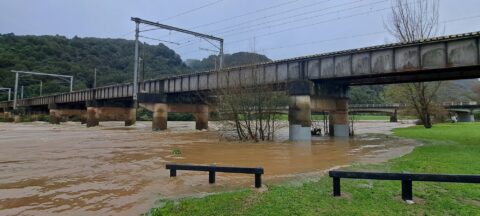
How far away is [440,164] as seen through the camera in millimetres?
12188

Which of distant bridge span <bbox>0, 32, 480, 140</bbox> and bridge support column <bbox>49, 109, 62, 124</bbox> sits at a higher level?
distant bridge span <bbox>0, 32, 480, 140</bbox>

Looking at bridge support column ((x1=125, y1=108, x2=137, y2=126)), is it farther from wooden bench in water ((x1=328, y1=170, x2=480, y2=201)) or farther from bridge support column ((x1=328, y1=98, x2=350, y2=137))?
wooden bench in water ((x1=328, y1=170, x2=480, y2=201))

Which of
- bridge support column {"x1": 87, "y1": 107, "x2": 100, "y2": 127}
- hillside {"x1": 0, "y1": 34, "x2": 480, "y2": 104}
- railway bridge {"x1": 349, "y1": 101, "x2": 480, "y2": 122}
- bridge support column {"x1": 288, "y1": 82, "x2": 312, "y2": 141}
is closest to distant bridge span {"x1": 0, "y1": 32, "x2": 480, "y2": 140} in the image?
bridge support column {"x1": 288, "y1": 82, "x2": 312, "y2": 141}

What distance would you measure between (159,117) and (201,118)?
641cm

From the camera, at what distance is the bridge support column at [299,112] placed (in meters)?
29.6

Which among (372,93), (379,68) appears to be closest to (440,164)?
(379,68)

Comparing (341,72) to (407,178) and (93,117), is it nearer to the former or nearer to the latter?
(407,178)

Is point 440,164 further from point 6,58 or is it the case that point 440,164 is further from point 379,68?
point 6,58

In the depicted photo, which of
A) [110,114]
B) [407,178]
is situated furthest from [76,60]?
[407,178]

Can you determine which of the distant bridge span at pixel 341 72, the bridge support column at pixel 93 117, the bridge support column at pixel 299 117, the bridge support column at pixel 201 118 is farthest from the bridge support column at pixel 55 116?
the bridge support column at pixel 299 117

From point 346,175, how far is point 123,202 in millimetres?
4826

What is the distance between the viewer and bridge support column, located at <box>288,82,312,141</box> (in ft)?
97.1

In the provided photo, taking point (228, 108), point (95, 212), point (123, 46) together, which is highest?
point (123, 46)

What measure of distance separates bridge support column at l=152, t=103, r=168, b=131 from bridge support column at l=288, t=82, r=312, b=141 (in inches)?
909
